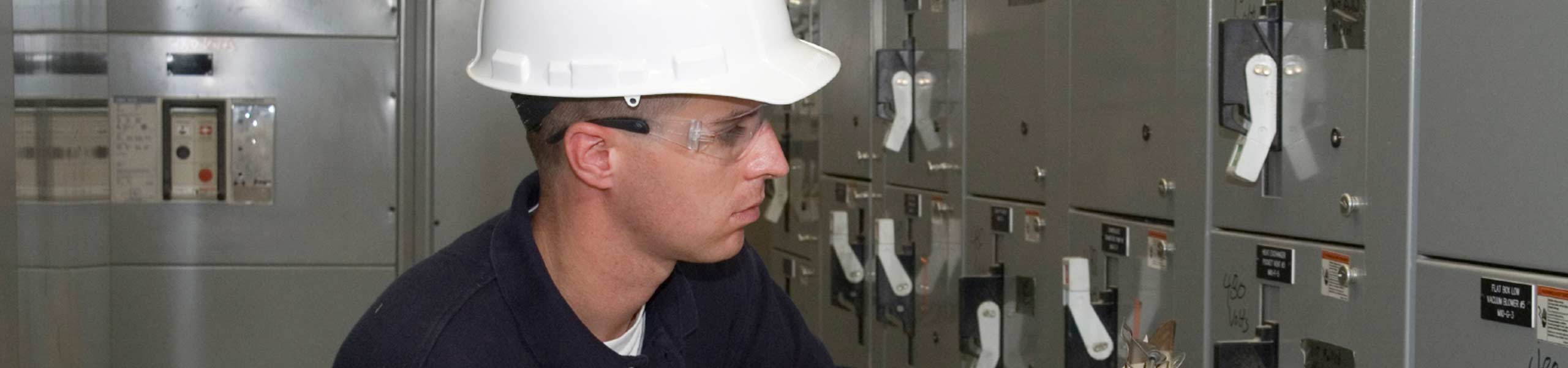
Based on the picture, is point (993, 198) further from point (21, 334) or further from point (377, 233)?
point (377, 233)

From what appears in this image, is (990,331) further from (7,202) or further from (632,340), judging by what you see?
(7,202)

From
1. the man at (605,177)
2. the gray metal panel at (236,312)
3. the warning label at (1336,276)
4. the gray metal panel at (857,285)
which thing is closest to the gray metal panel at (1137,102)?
the warning label at (1336,276)

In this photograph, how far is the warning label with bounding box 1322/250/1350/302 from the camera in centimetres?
233

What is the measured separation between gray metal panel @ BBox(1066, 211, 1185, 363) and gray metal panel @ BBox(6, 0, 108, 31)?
88.5 inches

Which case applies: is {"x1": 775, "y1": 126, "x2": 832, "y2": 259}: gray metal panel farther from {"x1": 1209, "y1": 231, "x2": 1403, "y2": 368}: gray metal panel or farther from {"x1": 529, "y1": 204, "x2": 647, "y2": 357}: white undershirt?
{"x1": 529, "y1": 204, "x2": 647, "y2": 357}: white undershirt

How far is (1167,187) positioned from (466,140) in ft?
10.0

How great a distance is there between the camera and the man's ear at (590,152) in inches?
75.4

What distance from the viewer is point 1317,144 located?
2408 millimetres

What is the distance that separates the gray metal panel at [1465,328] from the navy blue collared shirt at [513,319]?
0.94 metres

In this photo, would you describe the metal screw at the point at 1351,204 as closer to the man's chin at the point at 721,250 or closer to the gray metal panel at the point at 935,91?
the man's chin at the point at 721,250

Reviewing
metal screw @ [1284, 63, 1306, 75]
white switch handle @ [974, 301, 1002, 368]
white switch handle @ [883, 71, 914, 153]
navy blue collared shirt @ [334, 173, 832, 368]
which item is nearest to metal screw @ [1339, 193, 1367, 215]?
metal screw @ [1284, 63, 1306, 75]

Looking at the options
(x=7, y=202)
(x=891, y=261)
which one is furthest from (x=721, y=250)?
(x=891, y=261)

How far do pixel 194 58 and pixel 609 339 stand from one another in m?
3.76

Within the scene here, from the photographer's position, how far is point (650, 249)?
6.41 ft
